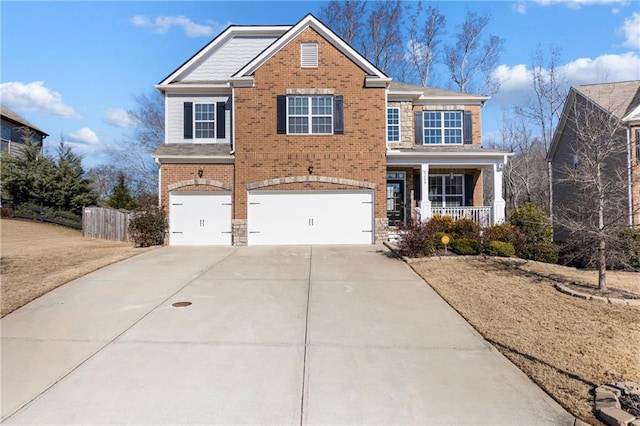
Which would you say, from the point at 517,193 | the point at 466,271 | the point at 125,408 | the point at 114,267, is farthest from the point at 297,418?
the point at 517,193

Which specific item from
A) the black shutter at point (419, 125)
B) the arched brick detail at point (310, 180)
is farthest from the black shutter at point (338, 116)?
the black shutter at point (419, 125)

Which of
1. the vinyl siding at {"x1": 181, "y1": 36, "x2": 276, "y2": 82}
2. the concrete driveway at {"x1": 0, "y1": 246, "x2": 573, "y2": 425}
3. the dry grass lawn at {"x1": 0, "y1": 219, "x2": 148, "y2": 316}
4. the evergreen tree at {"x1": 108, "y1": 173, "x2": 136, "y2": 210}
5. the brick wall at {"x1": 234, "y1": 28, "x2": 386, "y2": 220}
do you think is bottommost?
the concrete driveway at {"x1": 0, "y1": 246, "x2": 573, "y2": 425}

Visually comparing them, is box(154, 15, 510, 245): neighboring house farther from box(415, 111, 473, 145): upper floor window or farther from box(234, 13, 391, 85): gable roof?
box(415, 111, 473, 145): upper floor window

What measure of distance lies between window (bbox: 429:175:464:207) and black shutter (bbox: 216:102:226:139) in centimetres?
945

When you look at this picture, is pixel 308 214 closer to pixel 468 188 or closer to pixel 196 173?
pixel 196 173

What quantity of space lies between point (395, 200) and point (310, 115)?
559 cm

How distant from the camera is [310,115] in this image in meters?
14.8

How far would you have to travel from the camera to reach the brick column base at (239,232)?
47.8 ft

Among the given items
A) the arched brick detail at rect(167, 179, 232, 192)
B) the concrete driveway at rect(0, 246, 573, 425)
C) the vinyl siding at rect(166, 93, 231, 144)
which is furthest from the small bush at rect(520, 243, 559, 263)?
the vinyl siding at rect(166, 93, 231, 144)

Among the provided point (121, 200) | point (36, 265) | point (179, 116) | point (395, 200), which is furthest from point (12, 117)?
point (395, 200)

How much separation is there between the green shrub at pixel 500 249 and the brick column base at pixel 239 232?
8634 mm

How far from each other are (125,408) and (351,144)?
12.2 meters

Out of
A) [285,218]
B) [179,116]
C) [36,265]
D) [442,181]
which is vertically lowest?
[36,265]

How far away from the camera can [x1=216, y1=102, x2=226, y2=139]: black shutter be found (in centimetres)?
1605
